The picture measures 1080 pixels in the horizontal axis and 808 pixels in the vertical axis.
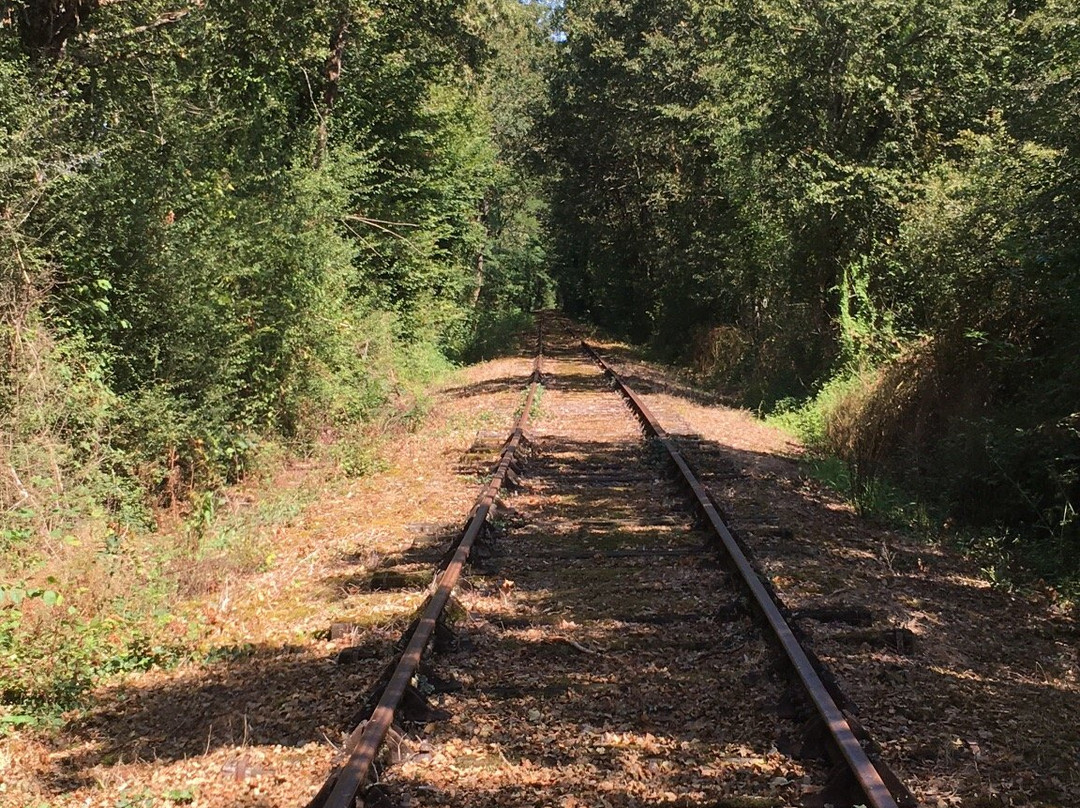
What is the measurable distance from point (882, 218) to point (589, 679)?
13526 millimetres

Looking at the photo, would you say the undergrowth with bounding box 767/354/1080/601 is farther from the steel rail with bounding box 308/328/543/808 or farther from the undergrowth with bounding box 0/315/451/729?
the undergrowth with bounding box 0/315/451/729

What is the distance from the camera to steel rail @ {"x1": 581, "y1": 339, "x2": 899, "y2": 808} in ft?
10.7

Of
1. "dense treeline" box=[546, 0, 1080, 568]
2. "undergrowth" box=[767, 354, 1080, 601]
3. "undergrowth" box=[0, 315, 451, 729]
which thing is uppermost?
"dense treeline" box=[546, 0, 1080, 568]

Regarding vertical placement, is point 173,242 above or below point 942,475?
above

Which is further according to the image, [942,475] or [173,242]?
[942,475]

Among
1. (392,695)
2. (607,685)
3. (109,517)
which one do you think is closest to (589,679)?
(607,685)

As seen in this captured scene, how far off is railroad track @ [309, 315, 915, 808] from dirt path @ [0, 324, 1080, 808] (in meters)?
0.02

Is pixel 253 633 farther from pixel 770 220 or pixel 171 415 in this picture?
pixel 770 220

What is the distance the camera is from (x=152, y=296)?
28.0ft

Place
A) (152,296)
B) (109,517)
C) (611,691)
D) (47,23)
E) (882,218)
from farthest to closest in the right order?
(882,218)
(47,23)
(152,296)
(109,517)
(611,691)

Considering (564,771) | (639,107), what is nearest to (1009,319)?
(564,771)

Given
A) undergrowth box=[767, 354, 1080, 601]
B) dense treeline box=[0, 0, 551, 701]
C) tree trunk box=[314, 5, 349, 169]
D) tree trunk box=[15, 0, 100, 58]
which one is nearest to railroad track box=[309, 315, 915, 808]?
dense treeline box=[0, 0, 551, 701]

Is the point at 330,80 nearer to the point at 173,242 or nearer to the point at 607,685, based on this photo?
the point at 173,242

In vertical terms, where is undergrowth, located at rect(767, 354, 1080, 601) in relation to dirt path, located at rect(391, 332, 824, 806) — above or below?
above
